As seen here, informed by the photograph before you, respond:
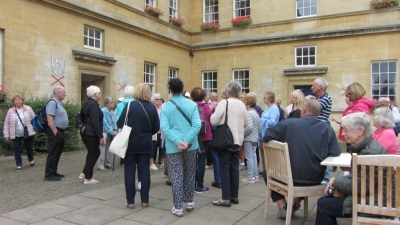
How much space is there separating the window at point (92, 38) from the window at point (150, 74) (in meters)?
3.05

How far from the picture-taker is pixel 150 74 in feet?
54.6

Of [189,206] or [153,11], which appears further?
[153,11]

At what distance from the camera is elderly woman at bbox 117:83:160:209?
15.3 ft

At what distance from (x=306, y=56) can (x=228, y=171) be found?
13.4m

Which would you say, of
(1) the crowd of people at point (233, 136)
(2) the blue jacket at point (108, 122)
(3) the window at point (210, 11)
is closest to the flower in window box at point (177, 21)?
(3) the window at point (210, 11)

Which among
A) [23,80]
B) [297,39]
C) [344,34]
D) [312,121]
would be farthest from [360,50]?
[23,80]

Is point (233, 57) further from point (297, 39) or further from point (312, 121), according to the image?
point (312, 121)

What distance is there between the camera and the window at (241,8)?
60.4 feet

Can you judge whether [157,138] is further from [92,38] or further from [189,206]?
[92,38]

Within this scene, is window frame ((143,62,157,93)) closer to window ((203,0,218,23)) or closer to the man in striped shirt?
window ((203,0,218,23))

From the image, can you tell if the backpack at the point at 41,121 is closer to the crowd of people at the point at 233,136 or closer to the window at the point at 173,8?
the crowd of people at the point at 233,136

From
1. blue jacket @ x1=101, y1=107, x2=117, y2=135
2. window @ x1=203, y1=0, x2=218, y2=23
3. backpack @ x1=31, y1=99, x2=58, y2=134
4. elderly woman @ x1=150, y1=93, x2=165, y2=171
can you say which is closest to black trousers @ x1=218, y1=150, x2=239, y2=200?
elderly woman @ x1=150, y1=93, x2=165, y2=171

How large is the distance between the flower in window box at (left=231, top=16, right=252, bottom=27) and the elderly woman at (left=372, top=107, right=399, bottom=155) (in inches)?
587

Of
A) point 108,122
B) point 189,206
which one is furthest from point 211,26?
point 189,206
